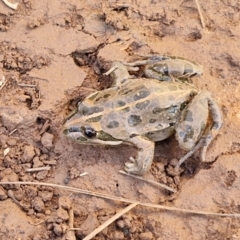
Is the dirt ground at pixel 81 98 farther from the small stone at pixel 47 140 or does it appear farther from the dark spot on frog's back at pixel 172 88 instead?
the dark spot on frog's back at pixel 172 88

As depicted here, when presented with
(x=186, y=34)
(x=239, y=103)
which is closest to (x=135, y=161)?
(x=239, y=103)

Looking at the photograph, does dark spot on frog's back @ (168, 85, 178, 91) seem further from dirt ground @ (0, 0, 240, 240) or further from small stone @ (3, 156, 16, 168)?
small stone @ (3, 156, 16, 168)

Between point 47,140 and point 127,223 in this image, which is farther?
point 47,140

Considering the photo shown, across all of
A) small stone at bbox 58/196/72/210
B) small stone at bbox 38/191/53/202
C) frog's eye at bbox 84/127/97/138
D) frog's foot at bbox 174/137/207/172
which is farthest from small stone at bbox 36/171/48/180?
frog's foot at bbox 174/137/207/172

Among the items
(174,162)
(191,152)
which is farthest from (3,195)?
(191,152)

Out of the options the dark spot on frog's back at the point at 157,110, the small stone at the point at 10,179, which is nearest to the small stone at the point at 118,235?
the small stone at the point at 10,179

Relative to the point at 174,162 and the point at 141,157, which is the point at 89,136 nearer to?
the point at 141,157
